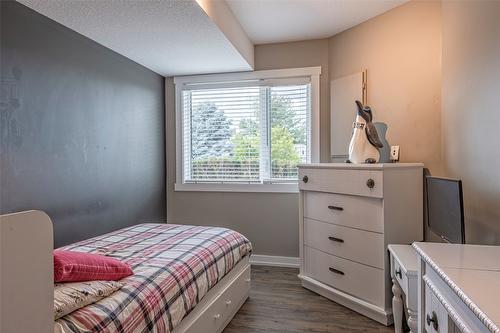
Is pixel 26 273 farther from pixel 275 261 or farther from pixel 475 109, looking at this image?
pixel 275 261

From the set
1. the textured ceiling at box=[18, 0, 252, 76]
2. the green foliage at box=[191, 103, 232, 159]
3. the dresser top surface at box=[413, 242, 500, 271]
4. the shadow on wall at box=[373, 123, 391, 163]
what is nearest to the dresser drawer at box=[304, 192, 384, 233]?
the shadow on wall at box=[373, 123, 391, 163]

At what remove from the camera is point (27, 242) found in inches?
31.7

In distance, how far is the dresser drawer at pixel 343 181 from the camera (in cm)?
226

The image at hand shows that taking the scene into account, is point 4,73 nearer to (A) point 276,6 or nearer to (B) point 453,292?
(A) point 276,6

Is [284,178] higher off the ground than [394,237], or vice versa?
[284,178]

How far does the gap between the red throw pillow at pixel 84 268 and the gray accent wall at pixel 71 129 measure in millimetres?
840

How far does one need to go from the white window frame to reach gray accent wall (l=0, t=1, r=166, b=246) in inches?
15.1

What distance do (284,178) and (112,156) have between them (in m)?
1.75

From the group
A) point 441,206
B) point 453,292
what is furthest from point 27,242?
point 441,206

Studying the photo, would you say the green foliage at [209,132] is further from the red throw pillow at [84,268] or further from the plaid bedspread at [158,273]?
the red throw pillow at [84,268]

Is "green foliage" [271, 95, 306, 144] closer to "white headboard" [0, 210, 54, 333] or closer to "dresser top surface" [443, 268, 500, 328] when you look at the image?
"dresser top surface" [443, 268, 500, 328]

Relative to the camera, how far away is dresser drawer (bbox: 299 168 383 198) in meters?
2.26

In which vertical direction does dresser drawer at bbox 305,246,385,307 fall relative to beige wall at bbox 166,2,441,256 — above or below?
below

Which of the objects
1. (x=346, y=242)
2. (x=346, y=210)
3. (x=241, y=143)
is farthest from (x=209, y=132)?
(x=346, y=242)
